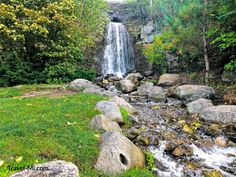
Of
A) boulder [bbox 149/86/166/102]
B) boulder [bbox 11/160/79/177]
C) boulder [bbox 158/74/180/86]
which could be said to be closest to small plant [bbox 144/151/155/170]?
boulder [bbox 11/160/79/177]

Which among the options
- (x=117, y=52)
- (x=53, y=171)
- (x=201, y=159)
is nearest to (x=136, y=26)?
(x=117, y=52)

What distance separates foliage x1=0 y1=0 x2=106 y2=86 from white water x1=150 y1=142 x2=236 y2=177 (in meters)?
12.5

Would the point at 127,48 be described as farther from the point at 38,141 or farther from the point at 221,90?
the point at 38,141

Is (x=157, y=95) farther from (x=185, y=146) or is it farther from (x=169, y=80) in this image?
(x=185, y=146)

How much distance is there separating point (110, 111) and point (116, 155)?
349cm

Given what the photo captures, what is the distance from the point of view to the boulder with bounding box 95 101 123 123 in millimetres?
9016

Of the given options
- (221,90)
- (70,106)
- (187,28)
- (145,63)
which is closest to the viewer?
(70,106)

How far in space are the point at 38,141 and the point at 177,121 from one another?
6301mm

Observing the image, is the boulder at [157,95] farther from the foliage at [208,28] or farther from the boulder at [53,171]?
the boulder at [53,171]

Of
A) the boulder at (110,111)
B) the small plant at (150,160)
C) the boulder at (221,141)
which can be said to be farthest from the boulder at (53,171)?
the boulder at (221,141)

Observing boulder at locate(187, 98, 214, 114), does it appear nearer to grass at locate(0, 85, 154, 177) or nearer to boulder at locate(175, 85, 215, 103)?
boulder at locate(175, 85, 215, 103)

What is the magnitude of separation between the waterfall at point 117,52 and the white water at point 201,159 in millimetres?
21413

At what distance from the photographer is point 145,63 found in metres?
30.5

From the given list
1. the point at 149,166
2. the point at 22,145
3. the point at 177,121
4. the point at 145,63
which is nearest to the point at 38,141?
the point at 22,145
